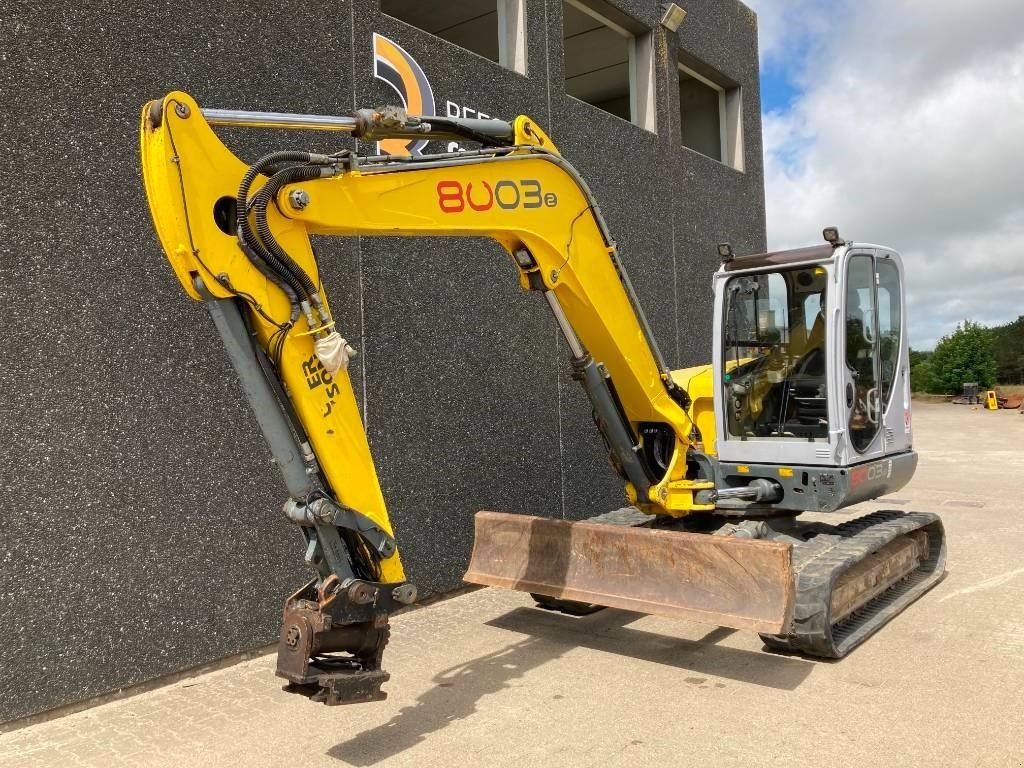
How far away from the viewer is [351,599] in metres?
3.67

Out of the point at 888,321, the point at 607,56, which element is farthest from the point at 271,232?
the point at 607,56

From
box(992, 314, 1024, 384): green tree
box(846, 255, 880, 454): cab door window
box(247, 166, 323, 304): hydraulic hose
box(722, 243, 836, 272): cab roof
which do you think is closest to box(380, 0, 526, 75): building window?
box(722, 243, 836, 272): cab roof

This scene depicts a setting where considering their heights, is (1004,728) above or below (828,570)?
below

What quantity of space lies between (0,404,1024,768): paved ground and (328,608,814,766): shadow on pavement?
0.05 feet

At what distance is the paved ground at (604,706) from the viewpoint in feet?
13.4

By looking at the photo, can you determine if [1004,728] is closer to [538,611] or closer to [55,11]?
[538,611]

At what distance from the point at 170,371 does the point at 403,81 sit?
3181mm

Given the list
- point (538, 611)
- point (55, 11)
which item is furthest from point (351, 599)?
point (55, 11)

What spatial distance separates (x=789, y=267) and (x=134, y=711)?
520cm

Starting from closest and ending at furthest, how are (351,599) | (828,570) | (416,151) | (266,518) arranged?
(351,599)
(828,570)
(266,518)
(416,151)

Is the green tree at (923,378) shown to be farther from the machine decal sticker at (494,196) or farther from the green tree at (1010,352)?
the machine decal sticker at (494,196)

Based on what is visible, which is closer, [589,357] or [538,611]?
[589,357]

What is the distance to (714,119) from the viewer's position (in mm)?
12875

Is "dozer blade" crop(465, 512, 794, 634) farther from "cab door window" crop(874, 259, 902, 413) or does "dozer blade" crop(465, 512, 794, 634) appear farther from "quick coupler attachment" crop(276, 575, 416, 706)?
"cab door window" crop(874, 259, 902, 413)
